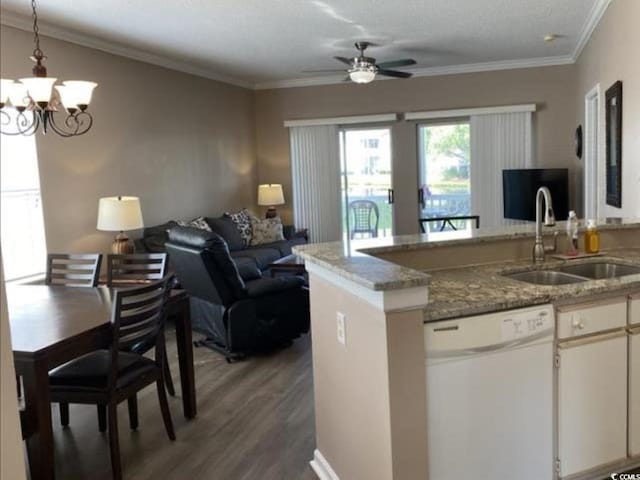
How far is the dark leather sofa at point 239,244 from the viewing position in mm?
5344

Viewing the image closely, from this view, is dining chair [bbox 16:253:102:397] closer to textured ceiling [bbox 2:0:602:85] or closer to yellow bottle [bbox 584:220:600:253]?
textured ceiling [bbox 2:0:602:85]

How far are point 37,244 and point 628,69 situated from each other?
15.4ft

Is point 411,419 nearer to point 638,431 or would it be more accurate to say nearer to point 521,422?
point 521,422

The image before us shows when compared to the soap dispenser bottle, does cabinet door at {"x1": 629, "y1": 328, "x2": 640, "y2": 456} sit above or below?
below

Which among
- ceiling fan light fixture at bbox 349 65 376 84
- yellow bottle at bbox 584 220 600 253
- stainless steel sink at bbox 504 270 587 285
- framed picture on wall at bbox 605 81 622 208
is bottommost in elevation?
stainless steel sink at bbox 504 270 587 285

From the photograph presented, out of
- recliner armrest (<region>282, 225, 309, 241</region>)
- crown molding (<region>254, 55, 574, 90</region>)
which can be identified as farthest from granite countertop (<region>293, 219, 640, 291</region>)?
recliner armrest (<region>282, 225, 309, 241</region>)

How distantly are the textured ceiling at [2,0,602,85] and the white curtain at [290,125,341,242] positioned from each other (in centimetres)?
134

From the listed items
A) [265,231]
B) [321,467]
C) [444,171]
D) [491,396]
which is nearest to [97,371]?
[321,467]

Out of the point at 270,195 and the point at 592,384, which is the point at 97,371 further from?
the point at 270,195

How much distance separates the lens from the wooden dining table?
2234 millimetres

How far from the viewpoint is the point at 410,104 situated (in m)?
7.55

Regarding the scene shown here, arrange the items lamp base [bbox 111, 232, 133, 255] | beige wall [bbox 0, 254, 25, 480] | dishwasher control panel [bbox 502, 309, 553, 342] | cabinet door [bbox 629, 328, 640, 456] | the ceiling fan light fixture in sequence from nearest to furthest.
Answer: beige wall [bbox 0, 254, 25, 480]
dishwasher control panel [bbox 502, 309, 553, 342]
cabinet door [bbox 629, 328, 640, 456]
lamp base [bbox 111, 232, 133, 255]
the ceiling fan light fixture

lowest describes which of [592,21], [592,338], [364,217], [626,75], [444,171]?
[592,338]

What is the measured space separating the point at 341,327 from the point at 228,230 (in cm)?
466
